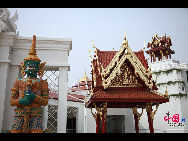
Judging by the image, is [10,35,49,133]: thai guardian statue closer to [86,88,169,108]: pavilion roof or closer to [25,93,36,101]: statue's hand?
[25,93,36,101]: statue's hand

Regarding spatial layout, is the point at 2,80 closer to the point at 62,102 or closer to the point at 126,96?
the point at 62,102

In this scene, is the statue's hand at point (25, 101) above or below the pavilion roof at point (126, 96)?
below

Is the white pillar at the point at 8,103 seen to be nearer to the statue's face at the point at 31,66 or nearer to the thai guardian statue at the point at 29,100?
the thai guardian statue at the point at 29,100

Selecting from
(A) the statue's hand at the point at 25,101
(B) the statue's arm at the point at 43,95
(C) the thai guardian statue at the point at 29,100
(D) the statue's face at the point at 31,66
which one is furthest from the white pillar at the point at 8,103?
(A) the statue's hand at the point at 25,101

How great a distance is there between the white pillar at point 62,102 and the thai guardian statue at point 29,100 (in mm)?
1016

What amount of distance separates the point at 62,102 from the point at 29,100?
179cm

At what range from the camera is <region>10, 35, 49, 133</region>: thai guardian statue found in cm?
566

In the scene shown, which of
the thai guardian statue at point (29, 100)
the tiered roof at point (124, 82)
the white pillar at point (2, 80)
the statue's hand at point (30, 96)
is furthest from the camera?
the tiered roof at point (124, 82)

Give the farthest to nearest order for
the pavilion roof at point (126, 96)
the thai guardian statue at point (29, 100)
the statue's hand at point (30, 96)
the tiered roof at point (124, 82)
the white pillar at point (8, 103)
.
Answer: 1. the tiered roof at point (124, 82)
2. the pavilion roof at point (126, 96)
3. the white pillar at point (8, 103)
4. the thai guardian statue at point (29, 100)
5. the statue's hand at point (30, 96)

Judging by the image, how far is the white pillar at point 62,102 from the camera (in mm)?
7004

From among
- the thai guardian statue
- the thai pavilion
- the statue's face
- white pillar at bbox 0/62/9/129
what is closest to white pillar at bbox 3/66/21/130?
white pillar at bbox 0/62/9/129
